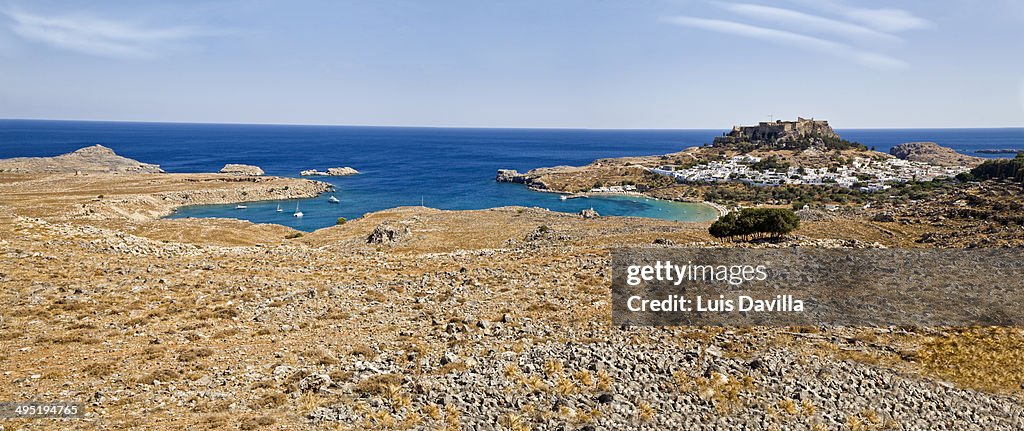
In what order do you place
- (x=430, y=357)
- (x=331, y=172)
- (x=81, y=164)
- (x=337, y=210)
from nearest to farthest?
1. (x=430, y=357)
2. (x=337, y=210)
3. (x=81, y=164)
4. (x=331, y=172)

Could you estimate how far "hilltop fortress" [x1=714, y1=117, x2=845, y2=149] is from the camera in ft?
529

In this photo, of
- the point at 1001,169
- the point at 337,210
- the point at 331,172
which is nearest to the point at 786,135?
the point at 1001,169

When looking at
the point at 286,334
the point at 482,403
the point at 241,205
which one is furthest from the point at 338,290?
the point at 241,205

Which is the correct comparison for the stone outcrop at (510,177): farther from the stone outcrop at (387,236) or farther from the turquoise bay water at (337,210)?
the stone outcrop at (387,236)

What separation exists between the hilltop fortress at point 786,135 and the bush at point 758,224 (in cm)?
14066

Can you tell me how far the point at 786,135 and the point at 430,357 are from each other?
182 m

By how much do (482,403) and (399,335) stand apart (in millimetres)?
5208

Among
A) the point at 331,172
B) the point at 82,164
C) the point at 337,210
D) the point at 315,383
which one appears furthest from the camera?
the point at 331,172

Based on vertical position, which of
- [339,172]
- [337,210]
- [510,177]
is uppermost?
[339,172]

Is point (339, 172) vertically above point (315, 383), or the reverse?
point (315, 383)

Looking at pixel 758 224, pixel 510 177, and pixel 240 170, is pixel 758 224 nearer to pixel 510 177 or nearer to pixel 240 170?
pixel 510 177

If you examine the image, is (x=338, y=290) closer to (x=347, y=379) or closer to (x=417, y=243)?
(x=347, y=379)

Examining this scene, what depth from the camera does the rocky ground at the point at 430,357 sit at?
38.1 ft

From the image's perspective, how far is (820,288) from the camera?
20.4 m
